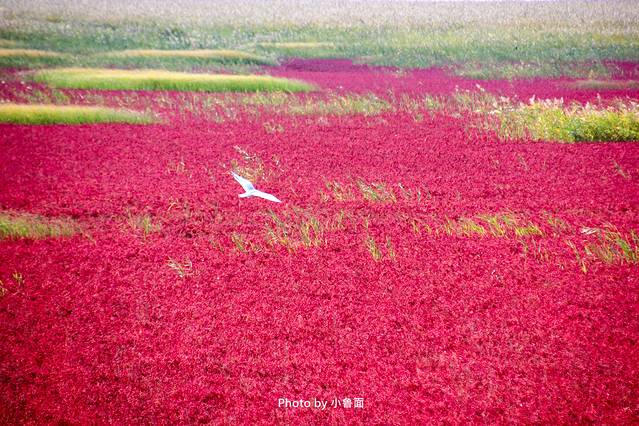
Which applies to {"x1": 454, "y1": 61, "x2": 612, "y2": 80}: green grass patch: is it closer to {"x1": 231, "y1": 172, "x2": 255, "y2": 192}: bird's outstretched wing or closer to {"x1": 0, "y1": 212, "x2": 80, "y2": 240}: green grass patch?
{"x1": 231, "y1": 172, "x2": 255, "y2": 192}: bird's outstretched wing

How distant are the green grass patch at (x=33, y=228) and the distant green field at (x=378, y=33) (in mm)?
13925

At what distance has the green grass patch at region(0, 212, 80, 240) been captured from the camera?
5.41 meters

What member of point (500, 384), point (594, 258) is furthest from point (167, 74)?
point (500, 384)

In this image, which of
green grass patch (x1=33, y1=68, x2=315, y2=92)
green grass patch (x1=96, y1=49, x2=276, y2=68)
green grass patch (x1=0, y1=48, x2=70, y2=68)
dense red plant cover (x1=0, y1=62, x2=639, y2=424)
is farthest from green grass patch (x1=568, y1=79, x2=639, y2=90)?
green grass patch (x1=0, y1=48, x2=70, y2=68)

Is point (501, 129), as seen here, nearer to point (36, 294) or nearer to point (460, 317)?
point (460, 317)

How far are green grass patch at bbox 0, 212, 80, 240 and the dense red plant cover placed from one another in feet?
0.42

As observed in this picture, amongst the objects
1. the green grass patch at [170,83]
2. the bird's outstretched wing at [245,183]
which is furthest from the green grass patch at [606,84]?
the bird's outstretched wing at [245,183]

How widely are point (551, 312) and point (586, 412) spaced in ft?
3.70

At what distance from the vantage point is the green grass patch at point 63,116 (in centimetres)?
1073

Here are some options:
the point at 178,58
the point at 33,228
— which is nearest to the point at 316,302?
the point at 33,228

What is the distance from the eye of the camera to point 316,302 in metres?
4.12

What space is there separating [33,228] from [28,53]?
1570 cm

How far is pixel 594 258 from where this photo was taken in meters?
4.78

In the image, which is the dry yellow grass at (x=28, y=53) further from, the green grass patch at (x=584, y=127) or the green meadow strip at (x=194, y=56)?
the green grass patch at (x=584, y=127)
